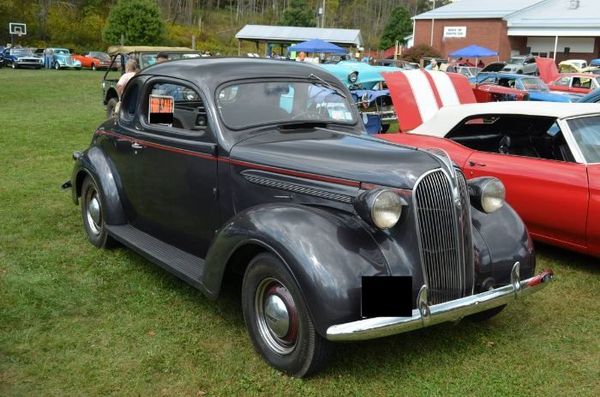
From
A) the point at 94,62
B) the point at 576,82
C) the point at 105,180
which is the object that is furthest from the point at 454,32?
the point at 105,180

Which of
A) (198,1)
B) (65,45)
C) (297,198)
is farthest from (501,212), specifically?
(198,1)

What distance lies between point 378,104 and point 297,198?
29.7 ft

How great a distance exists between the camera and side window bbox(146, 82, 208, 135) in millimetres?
4367

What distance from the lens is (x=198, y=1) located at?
97438mm

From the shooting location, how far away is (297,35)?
2071 inches

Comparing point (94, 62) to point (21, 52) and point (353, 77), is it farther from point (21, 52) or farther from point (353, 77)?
point (353, 77)

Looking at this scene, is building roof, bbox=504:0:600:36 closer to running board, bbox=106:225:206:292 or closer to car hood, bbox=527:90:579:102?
car hood, bbox=527:90:579:102

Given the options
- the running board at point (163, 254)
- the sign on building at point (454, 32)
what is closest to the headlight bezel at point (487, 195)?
the running board at point (163, 254)

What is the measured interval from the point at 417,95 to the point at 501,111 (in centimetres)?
247

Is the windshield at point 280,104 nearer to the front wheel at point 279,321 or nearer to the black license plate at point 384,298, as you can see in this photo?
the front wheel at point 279,321

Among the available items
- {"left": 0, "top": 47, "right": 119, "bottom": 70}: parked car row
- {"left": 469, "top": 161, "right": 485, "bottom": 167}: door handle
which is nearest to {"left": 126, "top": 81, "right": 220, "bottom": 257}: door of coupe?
{"left": 469, "top": 161, "right": 485, "bottom": 167}: door handle

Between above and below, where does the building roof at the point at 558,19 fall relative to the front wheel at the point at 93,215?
above

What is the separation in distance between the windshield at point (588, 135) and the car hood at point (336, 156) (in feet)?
7.63

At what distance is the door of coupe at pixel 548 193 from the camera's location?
515cm
